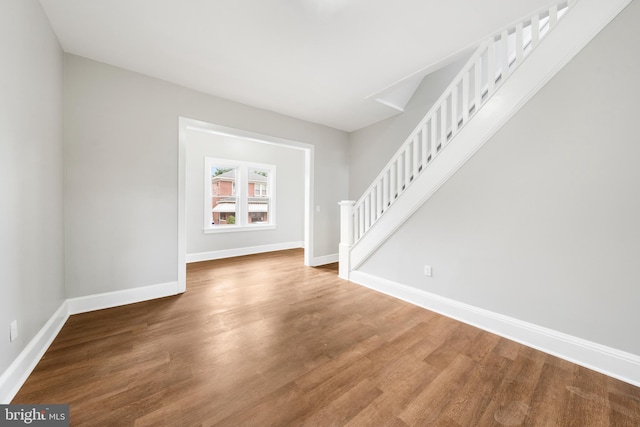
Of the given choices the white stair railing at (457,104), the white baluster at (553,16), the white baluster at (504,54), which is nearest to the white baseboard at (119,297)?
the white stair railing at (457,104)

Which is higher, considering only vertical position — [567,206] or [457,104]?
[457,104]

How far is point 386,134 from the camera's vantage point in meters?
4.21

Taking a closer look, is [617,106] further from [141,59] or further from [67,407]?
[141,59]

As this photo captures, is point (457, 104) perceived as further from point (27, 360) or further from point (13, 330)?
point (27, 360)

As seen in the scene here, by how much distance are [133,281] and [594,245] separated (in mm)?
4483

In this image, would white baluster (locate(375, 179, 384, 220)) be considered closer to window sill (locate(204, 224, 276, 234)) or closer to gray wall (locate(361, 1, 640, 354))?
gray wall (locate(361, 1, 640, 354))

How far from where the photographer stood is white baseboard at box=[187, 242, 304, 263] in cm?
482

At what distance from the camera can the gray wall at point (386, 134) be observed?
348 centimetres

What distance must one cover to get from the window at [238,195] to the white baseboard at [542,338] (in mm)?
3978

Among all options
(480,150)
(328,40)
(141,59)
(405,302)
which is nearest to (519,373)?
(405,302)

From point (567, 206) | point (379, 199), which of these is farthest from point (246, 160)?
point (567, 206)

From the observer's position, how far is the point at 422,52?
2.35 metres

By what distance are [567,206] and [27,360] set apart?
4138 mm

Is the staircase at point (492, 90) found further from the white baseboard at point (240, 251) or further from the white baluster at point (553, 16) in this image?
the white baseboard at point (240, 251)
